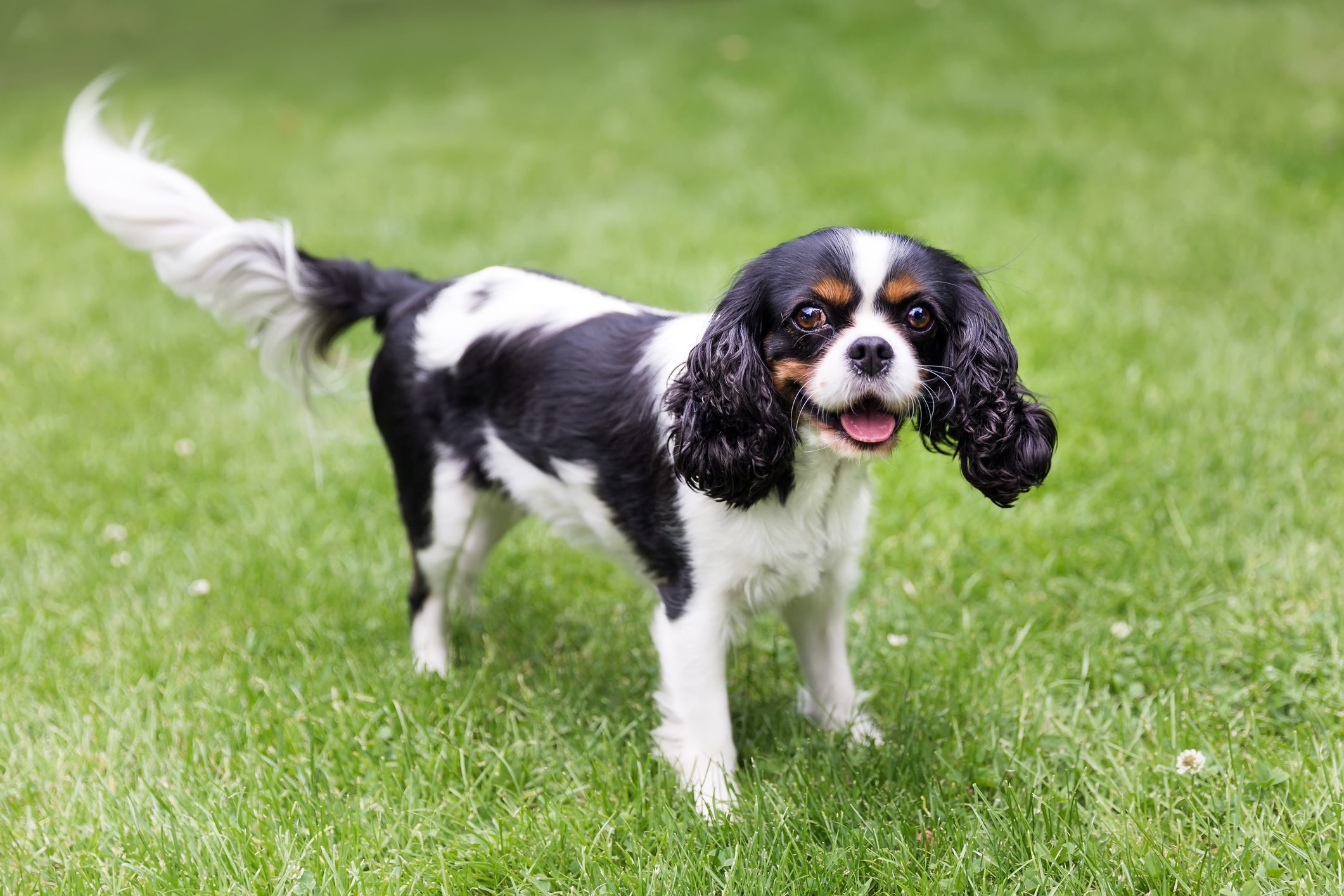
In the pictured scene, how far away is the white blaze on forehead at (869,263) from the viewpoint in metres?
2.19

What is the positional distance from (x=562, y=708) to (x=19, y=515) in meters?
2.40

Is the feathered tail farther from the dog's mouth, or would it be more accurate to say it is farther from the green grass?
the dog's mouth

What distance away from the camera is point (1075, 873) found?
2.14 m

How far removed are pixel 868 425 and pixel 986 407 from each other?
281 mm

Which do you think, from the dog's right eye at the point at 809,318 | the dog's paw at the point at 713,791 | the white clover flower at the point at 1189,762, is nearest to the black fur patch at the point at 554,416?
the dog's paw at the point at 713,791

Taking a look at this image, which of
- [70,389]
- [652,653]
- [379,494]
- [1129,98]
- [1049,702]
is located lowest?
[70,389]

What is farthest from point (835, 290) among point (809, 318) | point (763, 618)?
point (763, 618)

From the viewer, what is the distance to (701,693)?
2.57m

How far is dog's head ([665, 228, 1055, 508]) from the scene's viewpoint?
2189mm

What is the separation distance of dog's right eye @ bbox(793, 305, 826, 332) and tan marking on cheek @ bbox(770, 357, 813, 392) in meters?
0.07

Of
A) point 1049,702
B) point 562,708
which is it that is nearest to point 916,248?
point 1049,702

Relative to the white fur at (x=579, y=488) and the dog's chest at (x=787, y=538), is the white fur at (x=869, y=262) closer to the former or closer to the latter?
the white fur at (x=579, y=488)

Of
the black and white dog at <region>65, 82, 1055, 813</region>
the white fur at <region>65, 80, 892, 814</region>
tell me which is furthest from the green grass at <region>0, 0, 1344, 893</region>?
the black and white dog at <region>65, 82, 1055, 813</region>

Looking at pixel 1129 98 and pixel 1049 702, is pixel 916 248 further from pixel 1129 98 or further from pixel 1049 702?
pixel 1129 98
